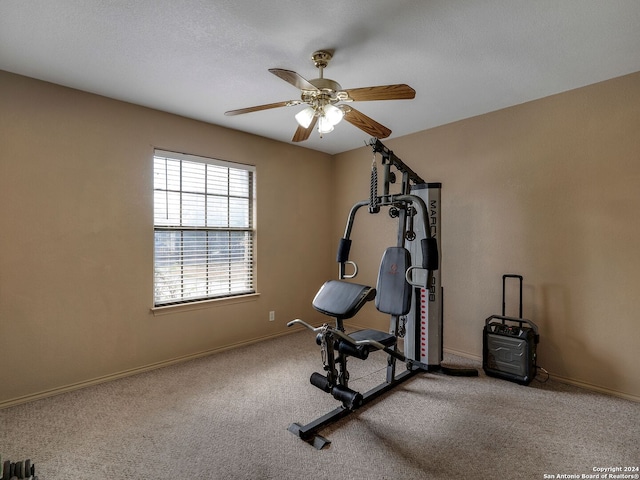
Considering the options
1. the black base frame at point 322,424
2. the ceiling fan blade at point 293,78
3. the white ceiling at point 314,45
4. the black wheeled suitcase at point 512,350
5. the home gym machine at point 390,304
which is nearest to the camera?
the ceiling fan blade at point 293,78

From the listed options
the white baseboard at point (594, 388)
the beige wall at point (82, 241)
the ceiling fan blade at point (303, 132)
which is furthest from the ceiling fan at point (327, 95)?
the white baseboard at point (594, 388)

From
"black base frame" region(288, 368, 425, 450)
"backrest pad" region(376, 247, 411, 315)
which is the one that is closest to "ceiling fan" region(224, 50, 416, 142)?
"backrest pad" region(376, 247, 411, 315)

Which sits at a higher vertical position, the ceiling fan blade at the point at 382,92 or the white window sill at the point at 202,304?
the ceiling fan blade at the point at 382,92

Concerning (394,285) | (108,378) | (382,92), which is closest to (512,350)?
(394,285)

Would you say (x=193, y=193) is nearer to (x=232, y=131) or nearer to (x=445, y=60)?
(x=232, y=131)

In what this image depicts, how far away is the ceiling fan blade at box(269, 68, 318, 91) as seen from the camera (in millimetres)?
1693

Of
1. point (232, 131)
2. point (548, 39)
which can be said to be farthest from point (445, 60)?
point (232, 131)

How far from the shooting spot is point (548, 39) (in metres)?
2.13

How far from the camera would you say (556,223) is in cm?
299

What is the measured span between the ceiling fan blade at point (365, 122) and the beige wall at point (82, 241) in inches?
76.5

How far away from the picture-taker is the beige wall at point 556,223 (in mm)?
2670

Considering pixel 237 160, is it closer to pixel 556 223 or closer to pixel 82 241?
pixel 82 241

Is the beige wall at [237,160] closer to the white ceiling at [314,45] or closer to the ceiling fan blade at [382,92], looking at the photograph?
the white ceiling at [314,45]

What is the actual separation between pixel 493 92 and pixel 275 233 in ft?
9.33
